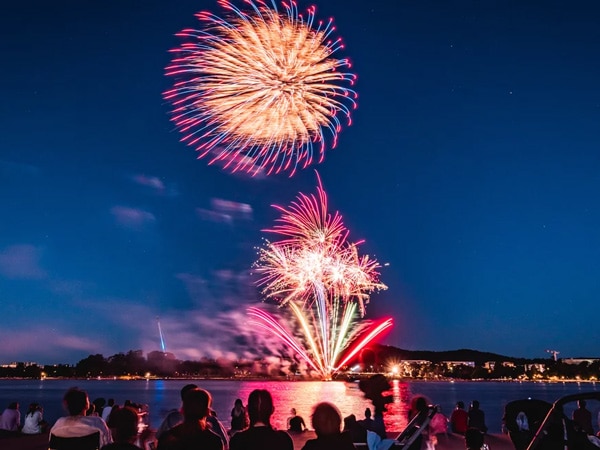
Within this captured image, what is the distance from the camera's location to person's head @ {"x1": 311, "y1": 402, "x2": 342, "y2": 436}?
518 cm

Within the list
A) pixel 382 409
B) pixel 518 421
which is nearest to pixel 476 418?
pixel 518 421

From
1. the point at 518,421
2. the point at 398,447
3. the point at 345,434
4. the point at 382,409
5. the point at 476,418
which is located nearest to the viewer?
the point at 345,434

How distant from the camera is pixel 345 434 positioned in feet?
17.3

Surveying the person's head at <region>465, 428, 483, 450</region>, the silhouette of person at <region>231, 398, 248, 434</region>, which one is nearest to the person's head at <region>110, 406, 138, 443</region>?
the person's head at <region>465, 428, 483, 450</region>

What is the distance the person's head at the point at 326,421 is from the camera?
17.0ft

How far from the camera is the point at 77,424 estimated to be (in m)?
6.21

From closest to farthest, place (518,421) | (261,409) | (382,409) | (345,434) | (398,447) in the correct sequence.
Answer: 1. (345,434)
2. (261,409)
3. (398,447)
4. (382,409)
5. (518,421)

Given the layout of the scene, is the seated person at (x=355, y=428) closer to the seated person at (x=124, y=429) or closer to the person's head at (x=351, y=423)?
the person's head at (x=351, y=423)

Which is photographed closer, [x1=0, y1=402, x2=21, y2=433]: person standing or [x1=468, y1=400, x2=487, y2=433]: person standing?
[x1=468, y1=400, x2=487, y2=433]: person standing

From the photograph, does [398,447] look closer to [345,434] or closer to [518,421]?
[345,434]

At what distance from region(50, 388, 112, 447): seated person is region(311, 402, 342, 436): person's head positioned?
227 cm

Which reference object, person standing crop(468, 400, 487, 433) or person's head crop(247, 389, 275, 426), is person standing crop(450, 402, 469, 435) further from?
person's head crop(247, 389, 275, 426)

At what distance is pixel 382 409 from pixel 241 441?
6.59 feet

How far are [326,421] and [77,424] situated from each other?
257 cm
